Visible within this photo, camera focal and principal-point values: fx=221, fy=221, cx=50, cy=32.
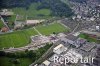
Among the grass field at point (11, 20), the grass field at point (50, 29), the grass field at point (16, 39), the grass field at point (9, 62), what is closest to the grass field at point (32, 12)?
the grass field at point (11, 20)

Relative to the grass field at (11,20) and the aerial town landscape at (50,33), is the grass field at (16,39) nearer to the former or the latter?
the aerial town landscape at (50,33)

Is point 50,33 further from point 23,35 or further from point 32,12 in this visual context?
point 32,12

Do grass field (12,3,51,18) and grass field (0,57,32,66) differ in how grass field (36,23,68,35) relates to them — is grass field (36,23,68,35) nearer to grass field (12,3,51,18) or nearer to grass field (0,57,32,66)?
grass field (12,3,51,18)

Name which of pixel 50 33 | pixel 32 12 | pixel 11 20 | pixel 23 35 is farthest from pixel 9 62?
pixel 32 12

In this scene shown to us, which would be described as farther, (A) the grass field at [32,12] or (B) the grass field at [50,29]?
(A) the grass field at [32,12]

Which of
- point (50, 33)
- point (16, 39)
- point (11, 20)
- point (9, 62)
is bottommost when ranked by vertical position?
point (9, 62)

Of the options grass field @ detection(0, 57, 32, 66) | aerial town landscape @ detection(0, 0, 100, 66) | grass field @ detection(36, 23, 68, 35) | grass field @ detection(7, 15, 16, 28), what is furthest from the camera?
grass field @ detection(7, 15, 16, 28)

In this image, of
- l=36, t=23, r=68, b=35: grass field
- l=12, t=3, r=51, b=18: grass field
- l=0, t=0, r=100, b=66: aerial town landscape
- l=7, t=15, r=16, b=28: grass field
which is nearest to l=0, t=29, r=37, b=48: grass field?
l=0, t=0, r=100, b=66: aerial town landscape

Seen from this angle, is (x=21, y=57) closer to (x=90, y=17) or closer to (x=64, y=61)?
(x=64, y=61)
